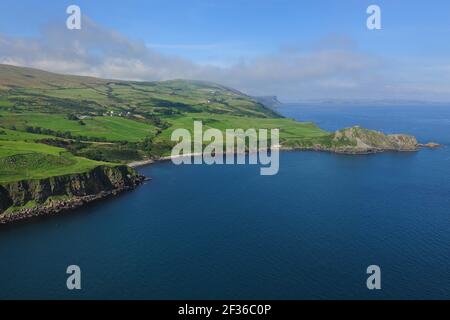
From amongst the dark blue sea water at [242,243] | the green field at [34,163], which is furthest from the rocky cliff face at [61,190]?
the dark blue sea water at [242,243]

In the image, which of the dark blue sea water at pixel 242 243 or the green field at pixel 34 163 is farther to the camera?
the green field at pixel 34 163

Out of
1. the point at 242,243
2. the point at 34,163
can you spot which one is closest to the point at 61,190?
the point at 34,163

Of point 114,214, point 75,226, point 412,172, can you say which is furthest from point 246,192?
point 412,172

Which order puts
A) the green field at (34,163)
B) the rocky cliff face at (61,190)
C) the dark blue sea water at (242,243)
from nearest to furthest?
the dark blue sea water at (242,243) < the rocky cliff face at (61,190) < the green field at (34,163)

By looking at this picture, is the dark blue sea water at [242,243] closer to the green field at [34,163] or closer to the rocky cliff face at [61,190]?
the rocky cliff face at [61,190]

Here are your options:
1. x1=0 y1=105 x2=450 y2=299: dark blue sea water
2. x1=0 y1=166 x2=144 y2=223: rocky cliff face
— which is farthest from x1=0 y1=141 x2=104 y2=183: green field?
x1=0 y1=105 x2=450 y2=299: dark blue sea water
